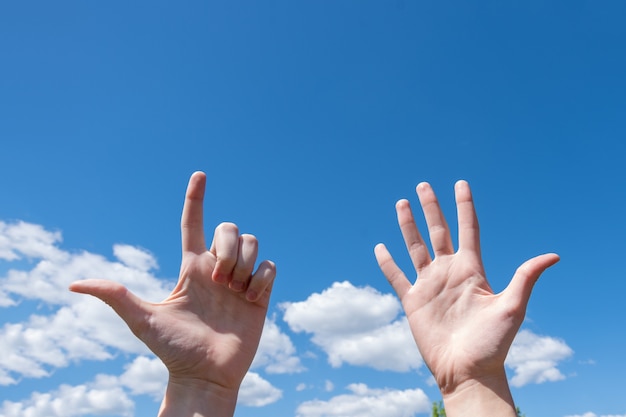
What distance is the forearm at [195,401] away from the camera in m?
4.15

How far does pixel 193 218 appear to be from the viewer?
472cm

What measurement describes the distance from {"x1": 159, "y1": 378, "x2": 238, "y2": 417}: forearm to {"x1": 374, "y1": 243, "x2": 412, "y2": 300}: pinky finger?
1505 mm

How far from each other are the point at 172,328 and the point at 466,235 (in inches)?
93.5

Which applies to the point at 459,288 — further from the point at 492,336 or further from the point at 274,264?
the point at 274,264

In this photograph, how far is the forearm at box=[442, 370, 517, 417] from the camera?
157 inches

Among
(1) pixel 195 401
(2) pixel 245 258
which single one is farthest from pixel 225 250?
(1) pixel 195 401

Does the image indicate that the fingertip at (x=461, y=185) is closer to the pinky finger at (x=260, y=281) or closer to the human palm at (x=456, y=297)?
the human palm at (x=456, y=297)

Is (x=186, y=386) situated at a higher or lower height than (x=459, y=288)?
lower

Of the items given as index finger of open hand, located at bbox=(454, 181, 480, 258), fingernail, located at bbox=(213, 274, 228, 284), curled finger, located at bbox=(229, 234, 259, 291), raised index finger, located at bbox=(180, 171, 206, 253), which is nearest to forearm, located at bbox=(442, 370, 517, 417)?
index finger of open hand, located at bbox=(454, 181, 480, 258)

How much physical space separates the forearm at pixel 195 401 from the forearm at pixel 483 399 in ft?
5.24

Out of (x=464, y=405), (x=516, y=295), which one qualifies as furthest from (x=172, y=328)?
(x=516, y=295)

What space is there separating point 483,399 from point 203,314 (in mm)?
2130

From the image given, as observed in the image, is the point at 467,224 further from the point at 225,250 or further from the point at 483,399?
the point at 225,250

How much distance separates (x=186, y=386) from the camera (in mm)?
4246
